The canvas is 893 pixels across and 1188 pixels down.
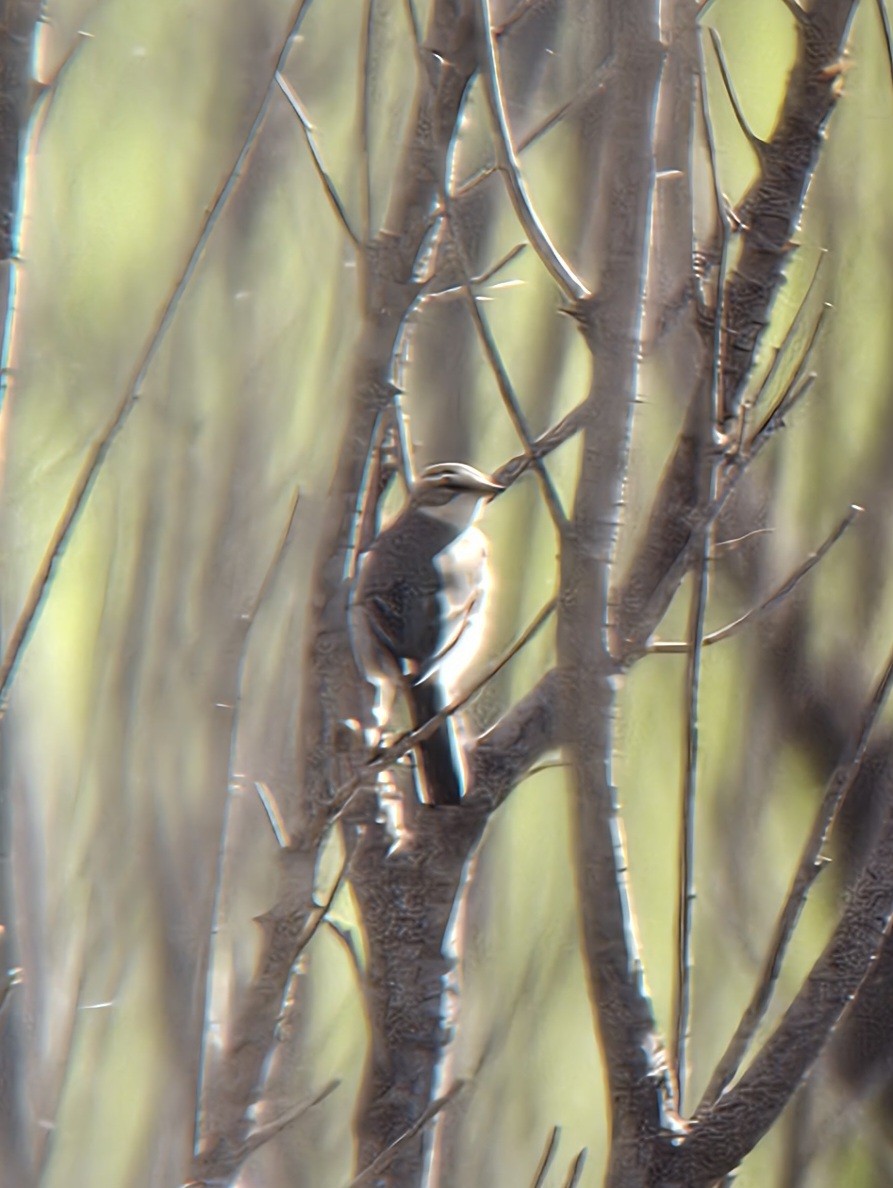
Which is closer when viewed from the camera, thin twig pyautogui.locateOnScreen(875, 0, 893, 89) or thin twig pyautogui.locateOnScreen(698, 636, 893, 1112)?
thin twig pyautogui.locateOnScreen(698, 636, 893, 1112)

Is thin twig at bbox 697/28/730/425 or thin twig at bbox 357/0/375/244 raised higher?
thin twig at bbox 357/0/375/244

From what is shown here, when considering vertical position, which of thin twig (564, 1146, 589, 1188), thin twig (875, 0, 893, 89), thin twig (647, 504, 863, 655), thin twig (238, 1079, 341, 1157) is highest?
thin twig (875, 0, 893, 89)

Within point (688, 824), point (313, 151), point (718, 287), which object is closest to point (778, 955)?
point (688, 824)

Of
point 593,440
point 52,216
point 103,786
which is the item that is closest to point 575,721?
point 593,440

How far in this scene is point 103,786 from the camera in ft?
2.06

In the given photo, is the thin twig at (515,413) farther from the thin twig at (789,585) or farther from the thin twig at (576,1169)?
the thin twig at (576,1169)

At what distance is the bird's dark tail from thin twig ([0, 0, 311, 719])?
0.18 meters

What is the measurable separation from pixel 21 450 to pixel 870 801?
47 centimetres

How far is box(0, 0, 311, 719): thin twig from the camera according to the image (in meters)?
0.57

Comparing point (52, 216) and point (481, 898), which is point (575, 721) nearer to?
point (481, 898)

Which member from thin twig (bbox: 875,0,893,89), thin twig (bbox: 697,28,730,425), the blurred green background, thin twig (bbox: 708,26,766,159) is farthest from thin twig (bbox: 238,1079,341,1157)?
thin twig (bbox: 875,0,893,89)

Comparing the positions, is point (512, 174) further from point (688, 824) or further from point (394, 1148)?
point (394, 1148)

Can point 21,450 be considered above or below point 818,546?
above

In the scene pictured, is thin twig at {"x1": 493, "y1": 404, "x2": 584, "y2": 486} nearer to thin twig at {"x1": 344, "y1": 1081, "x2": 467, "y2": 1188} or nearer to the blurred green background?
the blurred green background
